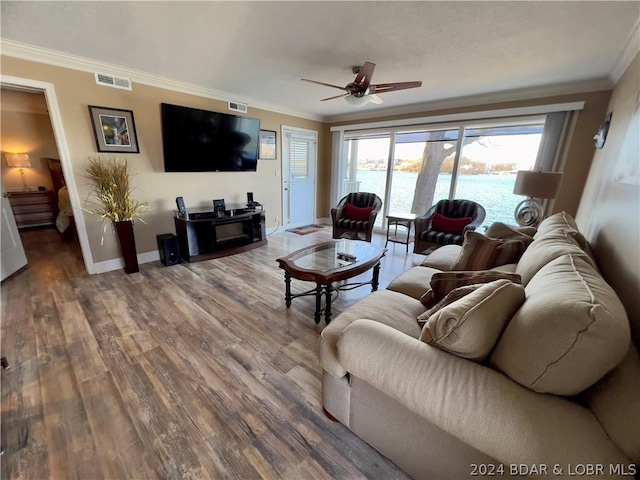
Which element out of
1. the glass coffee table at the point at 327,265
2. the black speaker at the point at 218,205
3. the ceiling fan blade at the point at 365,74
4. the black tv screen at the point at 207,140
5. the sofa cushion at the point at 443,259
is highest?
the ceiling fan blade at the point at 365,74

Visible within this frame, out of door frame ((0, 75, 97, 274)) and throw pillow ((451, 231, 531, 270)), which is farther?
door frame ((0, 75, 97, 274))

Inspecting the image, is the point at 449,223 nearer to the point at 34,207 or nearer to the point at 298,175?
the point at 298,175

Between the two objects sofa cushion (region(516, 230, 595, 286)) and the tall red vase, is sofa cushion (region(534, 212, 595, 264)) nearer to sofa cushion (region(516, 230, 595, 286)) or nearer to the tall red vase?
sofa cushion (region(516, 230, 595, 286))

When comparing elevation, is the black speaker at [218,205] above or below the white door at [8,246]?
above

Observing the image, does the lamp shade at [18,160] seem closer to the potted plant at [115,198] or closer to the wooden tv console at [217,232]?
the potted plant at [115,198]

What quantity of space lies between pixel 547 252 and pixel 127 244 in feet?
12.9

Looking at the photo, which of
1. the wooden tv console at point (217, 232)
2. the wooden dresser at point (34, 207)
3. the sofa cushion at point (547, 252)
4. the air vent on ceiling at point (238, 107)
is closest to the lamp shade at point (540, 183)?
the sofa cushion at point (547, 252)

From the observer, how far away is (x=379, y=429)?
3.81 feet

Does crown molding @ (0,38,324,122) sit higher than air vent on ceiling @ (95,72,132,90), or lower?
A: higher

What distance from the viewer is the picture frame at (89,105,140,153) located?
2959 mm

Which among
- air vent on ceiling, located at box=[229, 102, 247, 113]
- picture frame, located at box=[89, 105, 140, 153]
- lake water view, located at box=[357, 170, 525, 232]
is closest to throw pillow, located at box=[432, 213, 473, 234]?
lake water view, located at box=[357, 170, 525, 232]

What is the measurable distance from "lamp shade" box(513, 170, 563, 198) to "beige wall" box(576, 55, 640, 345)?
0.32 metres

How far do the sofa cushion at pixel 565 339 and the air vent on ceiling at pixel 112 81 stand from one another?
4.26 m

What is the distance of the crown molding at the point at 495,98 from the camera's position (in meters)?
3.16
